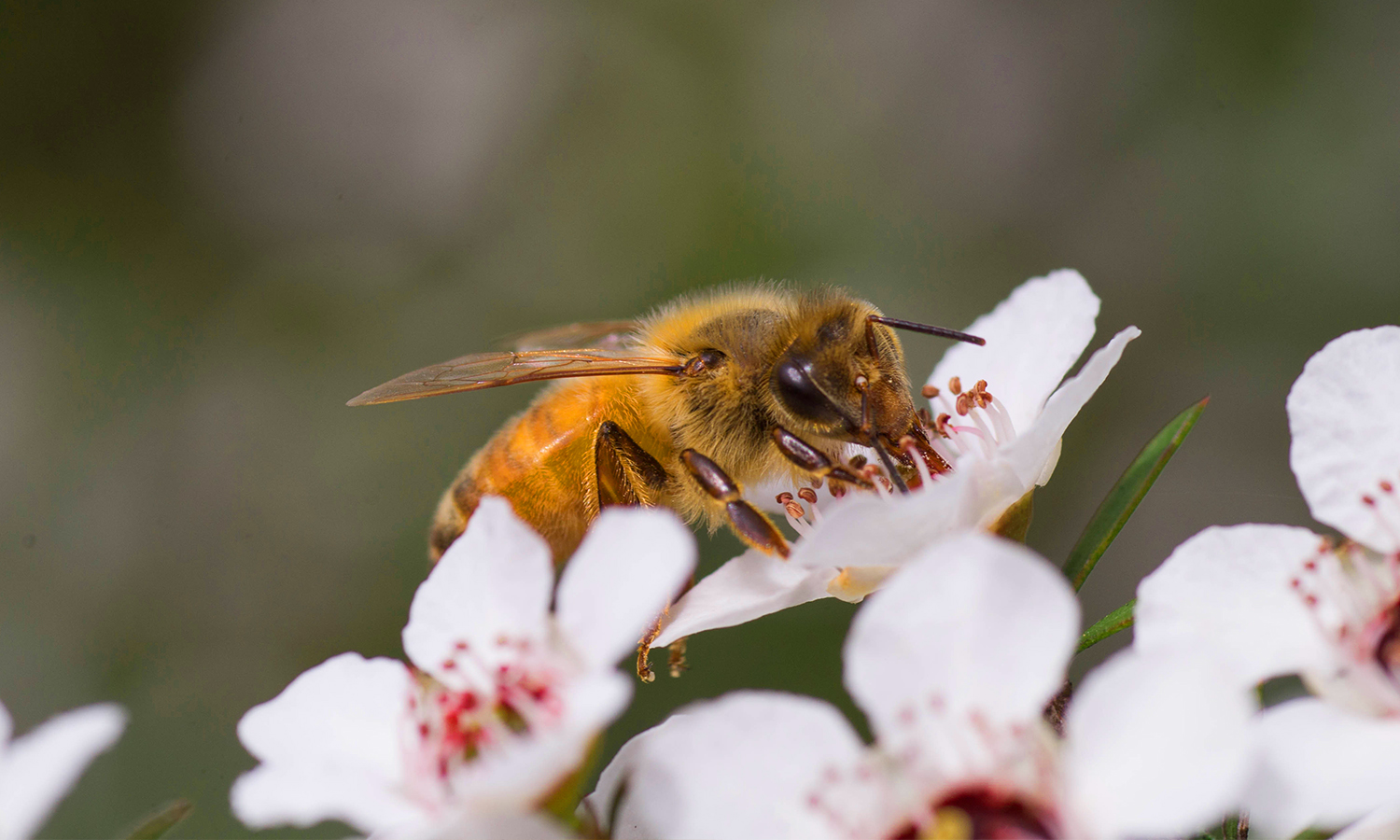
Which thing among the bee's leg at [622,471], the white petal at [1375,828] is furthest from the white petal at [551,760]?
the bee's leg at [622,471]

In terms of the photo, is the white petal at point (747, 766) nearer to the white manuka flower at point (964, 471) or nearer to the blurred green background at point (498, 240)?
the white manuka flower at point (964, 471)

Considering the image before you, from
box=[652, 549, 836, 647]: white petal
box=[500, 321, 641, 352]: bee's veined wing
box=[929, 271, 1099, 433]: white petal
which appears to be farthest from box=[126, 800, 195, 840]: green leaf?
box=[500, 321, 641, 352]: bee's veined wing

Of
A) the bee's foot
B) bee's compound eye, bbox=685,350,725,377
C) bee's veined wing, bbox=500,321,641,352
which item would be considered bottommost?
the bee's foot

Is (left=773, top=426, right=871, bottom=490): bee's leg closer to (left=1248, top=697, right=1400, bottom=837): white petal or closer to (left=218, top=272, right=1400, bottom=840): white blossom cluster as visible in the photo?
(left=218, top=272, right=1400, bottom=840): white blossom cluster

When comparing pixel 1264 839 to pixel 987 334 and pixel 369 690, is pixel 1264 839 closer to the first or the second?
pixel 369 690

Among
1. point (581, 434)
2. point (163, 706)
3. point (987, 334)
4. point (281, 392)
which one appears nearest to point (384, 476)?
point (281, 392)

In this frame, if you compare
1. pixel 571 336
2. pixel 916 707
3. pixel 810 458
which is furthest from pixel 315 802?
pixel 571 336
